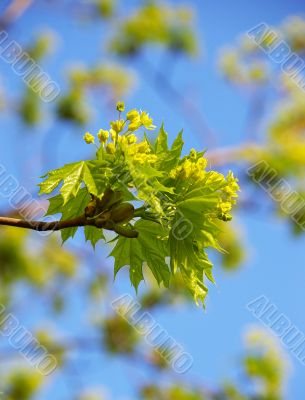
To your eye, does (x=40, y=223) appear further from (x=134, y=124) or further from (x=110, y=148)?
(x=134, y=124)

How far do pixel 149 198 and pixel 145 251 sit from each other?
0.22 m

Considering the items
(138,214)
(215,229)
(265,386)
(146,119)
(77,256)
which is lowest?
(265,386)

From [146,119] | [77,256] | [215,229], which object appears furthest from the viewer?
[77,256]

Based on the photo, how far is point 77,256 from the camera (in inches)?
286

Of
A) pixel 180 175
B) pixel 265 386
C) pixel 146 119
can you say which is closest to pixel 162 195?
pixel 180 175

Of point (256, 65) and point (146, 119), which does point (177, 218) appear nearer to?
point (146, 119)

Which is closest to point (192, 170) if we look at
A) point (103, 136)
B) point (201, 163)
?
point (201, 163)

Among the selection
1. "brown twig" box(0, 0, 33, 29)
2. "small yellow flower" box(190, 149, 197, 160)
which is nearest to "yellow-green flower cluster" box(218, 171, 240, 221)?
"small yellow flower" box(190, 149, 197, 160)

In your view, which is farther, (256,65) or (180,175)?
(256,65)

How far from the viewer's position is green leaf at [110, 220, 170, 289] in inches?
62.0

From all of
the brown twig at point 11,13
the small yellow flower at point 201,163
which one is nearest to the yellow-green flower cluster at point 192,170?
the small yellow flower at point 201,163

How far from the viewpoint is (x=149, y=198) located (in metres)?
1.47

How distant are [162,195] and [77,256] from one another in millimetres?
5840

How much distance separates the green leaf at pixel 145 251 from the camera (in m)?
1.57
